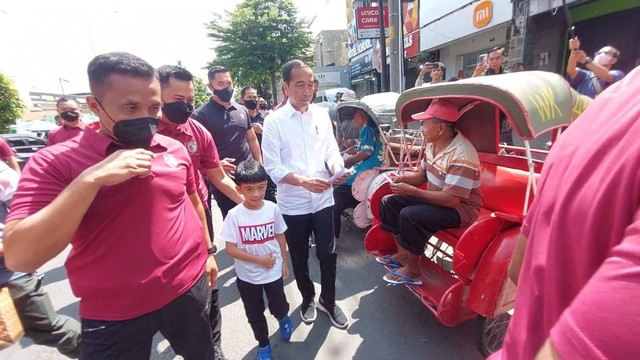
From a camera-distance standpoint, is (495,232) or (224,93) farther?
(224,93)

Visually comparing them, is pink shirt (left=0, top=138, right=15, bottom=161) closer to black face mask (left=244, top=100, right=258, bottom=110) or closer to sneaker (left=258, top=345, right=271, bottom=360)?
black face mask (left=244, top=100, right=258, bottom=110)

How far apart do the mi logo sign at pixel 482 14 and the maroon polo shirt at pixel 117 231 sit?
1018cm

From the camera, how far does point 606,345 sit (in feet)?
1.33

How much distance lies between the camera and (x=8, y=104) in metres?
14.3

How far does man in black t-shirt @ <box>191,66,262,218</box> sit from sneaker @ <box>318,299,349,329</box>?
1447 millimetres

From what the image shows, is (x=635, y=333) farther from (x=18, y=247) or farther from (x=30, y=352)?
(x=30, y=352)

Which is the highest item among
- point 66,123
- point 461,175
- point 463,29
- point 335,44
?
point 335,44

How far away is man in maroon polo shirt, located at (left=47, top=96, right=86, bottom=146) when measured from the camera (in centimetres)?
404

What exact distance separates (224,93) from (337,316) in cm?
254

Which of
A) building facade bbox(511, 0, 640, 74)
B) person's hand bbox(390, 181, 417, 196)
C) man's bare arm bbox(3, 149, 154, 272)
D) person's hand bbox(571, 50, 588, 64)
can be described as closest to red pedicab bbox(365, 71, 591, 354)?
person's hand bbox(390, 181, 417, 196)

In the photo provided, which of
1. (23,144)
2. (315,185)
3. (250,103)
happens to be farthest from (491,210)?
(23,144)

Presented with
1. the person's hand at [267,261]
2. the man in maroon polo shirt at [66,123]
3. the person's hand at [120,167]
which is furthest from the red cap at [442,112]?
the man in maroon polo shirt at [66,123]

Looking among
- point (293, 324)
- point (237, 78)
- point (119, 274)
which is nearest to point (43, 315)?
point (119, 274)

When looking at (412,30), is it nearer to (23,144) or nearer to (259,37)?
(259,37)
